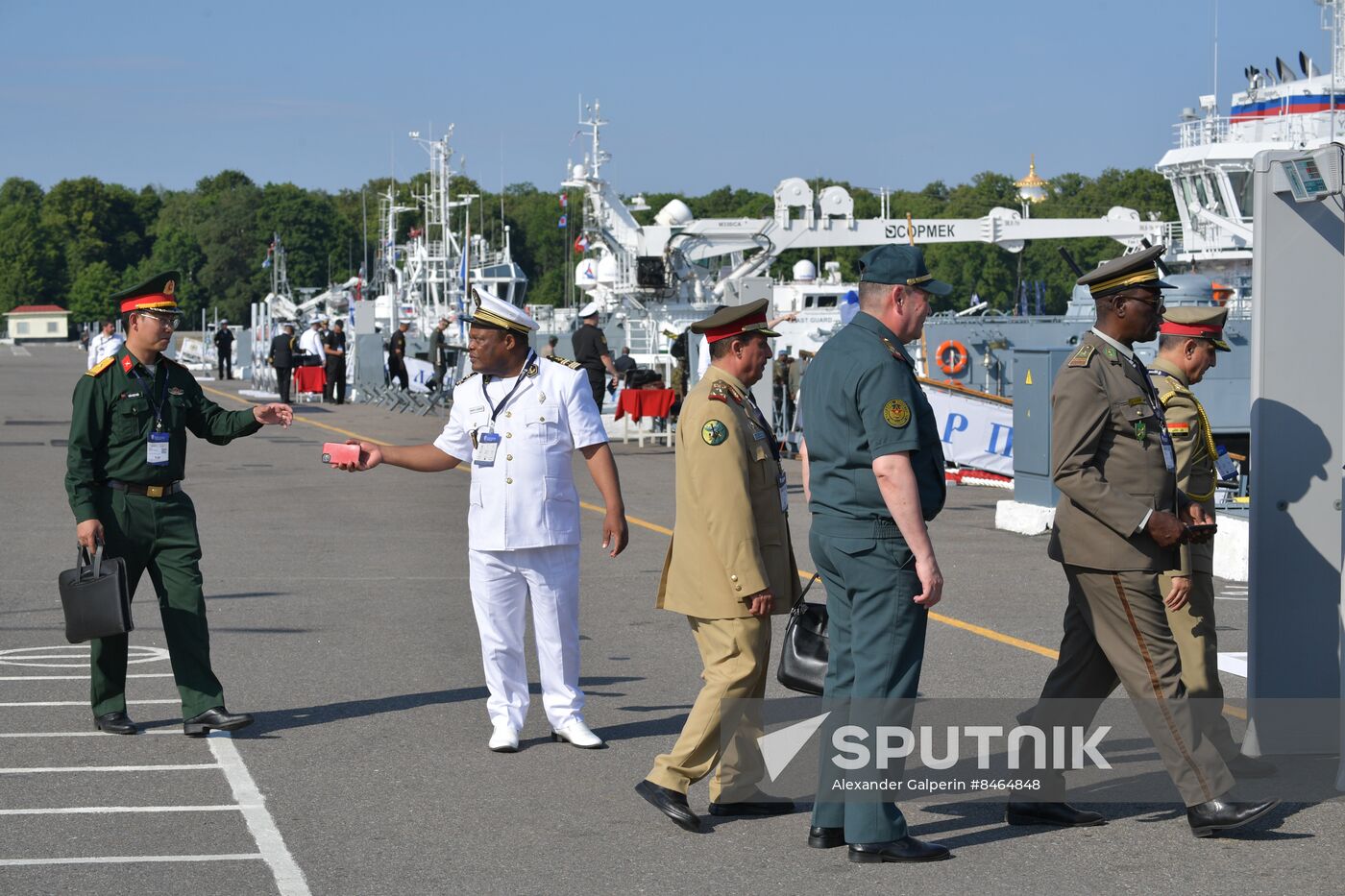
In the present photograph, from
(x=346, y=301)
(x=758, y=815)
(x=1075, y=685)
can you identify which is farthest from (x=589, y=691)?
(x=346, y=301)

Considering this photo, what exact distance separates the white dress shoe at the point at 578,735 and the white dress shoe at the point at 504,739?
233 millimetres

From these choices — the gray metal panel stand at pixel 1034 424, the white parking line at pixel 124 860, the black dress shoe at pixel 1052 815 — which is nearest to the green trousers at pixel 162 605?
the white parking line at pixel 124 860

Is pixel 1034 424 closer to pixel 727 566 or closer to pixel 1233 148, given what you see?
pixel 727 566

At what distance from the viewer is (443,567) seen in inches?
531

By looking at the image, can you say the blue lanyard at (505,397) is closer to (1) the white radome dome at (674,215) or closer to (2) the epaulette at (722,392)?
(2) the epaulette at (722,392)

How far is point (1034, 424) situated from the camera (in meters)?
15.8

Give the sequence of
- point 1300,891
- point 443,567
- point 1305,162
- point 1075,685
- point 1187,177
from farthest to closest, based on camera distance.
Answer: point 1187,177, point 443,567, point 1305,162, point 1075,685, point 1300,891

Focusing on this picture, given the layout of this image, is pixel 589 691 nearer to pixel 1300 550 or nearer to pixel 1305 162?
pixel 1300 550

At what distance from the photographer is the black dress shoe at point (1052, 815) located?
6141 mm

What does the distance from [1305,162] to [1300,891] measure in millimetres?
2820

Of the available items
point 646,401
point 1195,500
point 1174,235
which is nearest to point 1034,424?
point 1195,500

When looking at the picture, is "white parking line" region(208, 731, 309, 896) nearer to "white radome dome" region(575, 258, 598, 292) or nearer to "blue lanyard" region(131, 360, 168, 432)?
"blue lanyard" region(131, 360, 168, 432)

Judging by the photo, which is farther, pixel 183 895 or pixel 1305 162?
pixel 1305 162

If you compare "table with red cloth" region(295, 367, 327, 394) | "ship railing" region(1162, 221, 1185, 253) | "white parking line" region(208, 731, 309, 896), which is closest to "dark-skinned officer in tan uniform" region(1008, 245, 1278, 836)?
"white parking line" region(208, 731, 309, 896)
